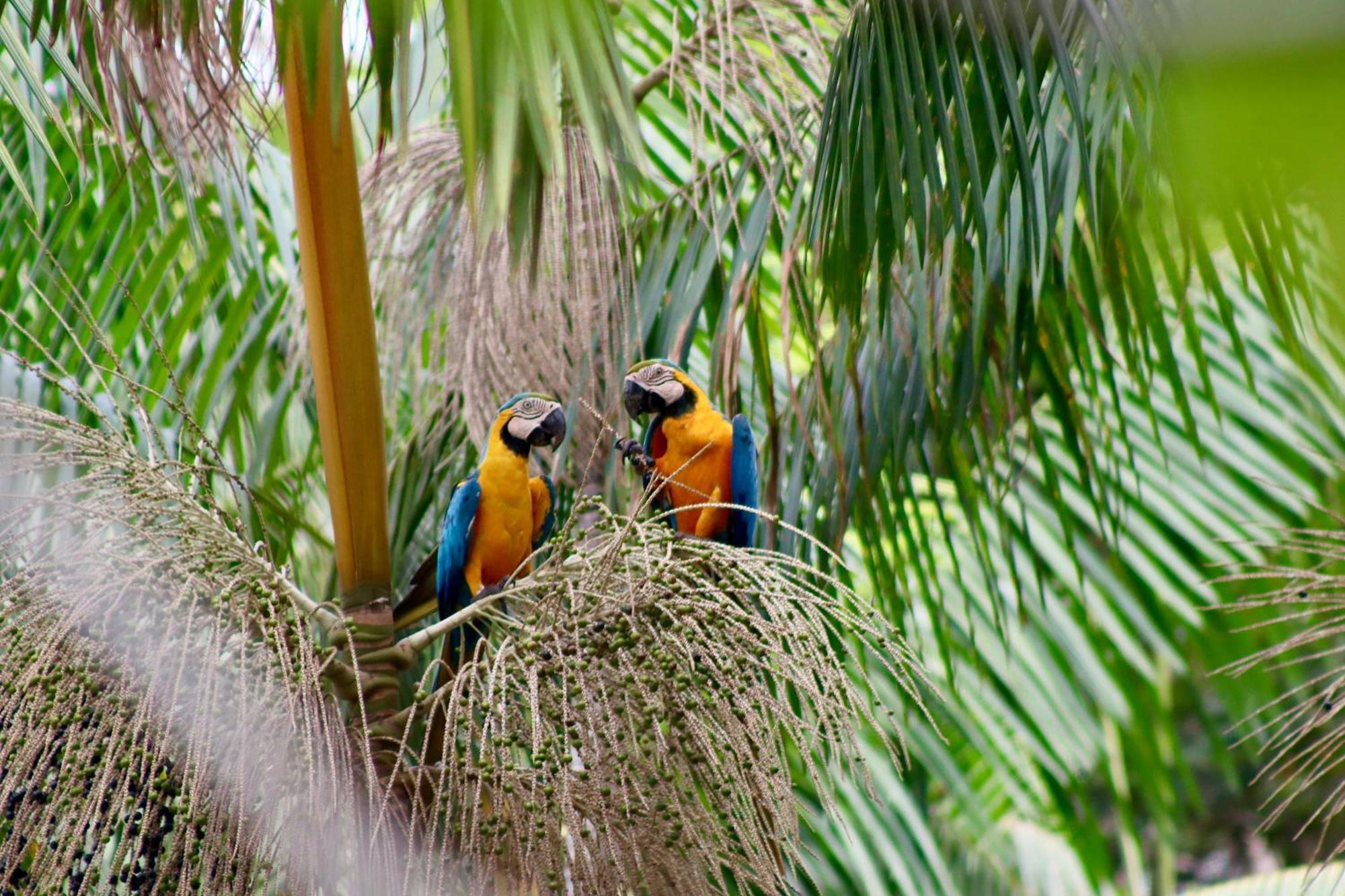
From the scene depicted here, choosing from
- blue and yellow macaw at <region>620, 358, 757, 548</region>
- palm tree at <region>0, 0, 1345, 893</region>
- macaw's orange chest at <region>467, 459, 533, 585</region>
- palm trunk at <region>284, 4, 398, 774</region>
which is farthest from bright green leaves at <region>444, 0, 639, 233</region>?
macaw's orange chest at <region>467, 459, 533, 585</region>

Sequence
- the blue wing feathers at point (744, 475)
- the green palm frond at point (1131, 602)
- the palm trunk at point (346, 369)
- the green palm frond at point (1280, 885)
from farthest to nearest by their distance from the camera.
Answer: the green palm frond at point (1131, 602)
the green palm frond at point (1280, 885)
the blue wing feathers at point (744, 475)
the palm trunk at point (346, 369)

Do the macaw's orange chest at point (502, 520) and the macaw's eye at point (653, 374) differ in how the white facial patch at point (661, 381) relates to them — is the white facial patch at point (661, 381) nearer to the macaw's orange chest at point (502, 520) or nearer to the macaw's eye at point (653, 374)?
the macaw's eye at point (653, 374)

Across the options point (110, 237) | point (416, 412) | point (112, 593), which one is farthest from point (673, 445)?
point (110, 237)

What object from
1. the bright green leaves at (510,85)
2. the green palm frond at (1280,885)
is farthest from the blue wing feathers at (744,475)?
the green palm frond at (1280,885)

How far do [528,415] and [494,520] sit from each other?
252 mm

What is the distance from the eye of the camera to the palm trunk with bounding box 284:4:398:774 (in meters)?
1.83

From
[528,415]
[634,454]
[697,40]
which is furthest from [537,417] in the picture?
[697,40]

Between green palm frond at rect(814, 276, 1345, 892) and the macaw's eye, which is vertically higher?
the macaw's eye

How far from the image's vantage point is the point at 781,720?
59.0 inches

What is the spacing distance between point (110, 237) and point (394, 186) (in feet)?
3.15

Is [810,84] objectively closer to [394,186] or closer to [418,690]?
[394,186]

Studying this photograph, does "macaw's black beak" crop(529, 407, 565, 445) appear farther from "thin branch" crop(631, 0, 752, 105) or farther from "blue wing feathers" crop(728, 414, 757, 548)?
"thin branch" crop(631, 0, 752, 105)

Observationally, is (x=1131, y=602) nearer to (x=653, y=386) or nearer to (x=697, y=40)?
(x=653, y=386)

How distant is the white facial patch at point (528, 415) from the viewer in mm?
2426
